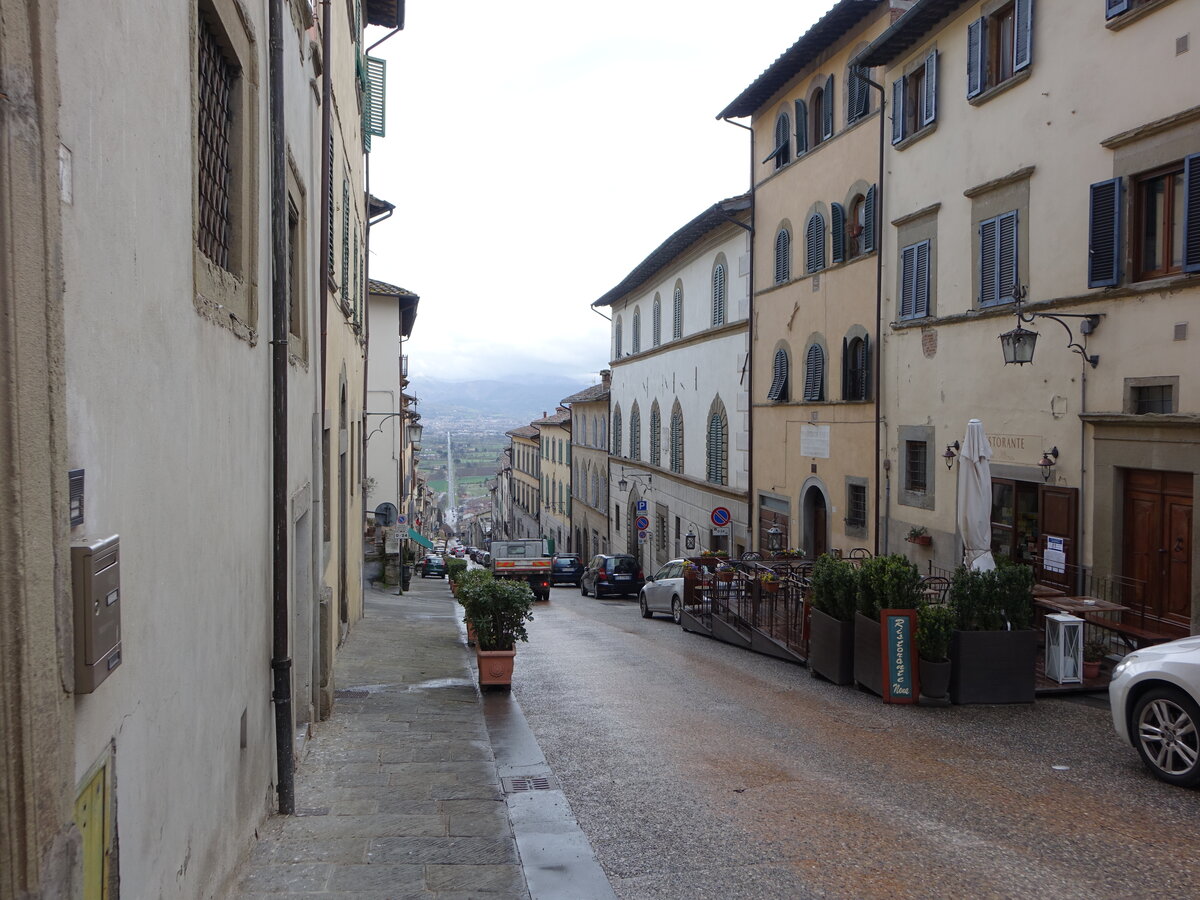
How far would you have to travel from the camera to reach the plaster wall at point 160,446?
8.86ft

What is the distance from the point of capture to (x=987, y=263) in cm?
1516

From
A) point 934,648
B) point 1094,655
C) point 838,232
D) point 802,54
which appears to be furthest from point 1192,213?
point 802,54

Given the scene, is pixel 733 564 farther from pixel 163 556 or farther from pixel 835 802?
pixel 163 556

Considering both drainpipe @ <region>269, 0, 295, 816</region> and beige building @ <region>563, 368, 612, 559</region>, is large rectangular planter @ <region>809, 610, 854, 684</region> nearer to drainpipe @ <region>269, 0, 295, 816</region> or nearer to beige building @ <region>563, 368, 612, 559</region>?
drainpipe @ <region>269, 0, 295, 816</region>

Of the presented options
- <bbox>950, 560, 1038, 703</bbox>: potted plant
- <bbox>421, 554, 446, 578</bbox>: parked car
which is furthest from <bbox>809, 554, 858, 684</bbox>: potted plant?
<bbox>421, 554, 446, 578</bbox>: parked car

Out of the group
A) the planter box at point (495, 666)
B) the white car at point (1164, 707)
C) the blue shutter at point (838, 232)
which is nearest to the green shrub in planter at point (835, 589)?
the planter box at point (495, 666)

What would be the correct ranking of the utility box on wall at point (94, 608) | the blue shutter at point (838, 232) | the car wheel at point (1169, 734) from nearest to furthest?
1. the utility box on wall at point (94, 608)
2. the car wheel at point (1169, 734)
3. the blue shutter at point (838, 232)

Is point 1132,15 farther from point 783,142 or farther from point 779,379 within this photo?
point 779,379

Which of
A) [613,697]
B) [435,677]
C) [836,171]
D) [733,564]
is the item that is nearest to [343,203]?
[435,677]

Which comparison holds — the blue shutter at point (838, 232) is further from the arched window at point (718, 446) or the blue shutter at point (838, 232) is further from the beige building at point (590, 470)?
the beige building at point (590, 470)

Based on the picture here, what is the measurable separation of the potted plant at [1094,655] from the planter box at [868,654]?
229 centimetres

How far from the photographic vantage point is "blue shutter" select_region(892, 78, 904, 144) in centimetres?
1798

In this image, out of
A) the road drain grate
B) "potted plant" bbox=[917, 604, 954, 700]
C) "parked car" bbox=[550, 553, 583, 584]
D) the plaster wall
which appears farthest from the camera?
"parked car" bbox=[550, 553, 583, 584]

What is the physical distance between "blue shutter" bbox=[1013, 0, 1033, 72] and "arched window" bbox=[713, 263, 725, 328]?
44.9ft
